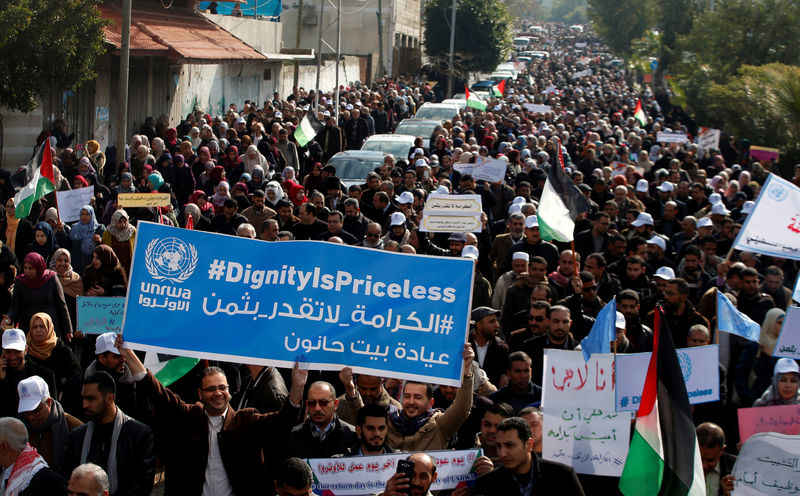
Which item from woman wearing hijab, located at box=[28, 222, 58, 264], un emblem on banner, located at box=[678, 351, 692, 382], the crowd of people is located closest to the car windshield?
the crowd of people

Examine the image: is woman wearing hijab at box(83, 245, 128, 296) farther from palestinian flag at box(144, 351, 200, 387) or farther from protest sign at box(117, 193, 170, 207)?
palestinian flag at box(144, 351, 200, 387)

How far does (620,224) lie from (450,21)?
41.3m

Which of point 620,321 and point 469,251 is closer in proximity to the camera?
point 620,321

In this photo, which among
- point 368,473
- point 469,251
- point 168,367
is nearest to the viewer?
point 368,473

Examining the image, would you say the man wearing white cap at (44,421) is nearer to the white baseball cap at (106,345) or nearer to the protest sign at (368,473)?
the white baseball cap at (106,345)

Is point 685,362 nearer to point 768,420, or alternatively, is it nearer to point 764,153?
point 768,420

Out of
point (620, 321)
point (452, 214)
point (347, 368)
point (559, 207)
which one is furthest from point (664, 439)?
point (452, 214)

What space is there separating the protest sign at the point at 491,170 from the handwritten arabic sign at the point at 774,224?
5735 millimetres

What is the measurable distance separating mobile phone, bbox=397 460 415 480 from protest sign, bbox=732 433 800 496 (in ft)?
6.50

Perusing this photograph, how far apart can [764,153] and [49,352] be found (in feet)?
58.2

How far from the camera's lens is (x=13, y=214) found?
1213 centimetres

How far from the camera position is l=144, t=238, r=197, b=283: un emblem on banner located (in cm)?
627

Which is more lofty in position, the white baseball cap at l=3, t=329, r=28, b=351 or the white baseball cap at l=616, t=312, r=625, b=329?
the white baseball cap at l=616, t=312, r=625, b=329

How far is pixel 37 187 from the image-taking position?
12.2m
